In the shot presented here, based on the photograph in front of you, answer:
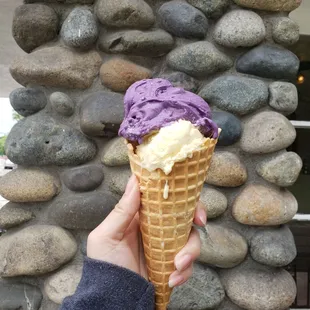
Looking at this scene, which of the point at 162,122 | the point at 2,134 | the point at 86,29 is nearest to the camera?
the point at 162,122

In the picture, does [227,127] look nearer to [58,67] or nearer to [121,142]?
[121,142]

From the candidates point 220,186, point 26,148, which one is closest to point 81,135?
point 26,148

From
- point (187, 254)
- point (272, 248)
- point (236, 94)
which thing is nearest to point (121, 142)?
point (236, 94)

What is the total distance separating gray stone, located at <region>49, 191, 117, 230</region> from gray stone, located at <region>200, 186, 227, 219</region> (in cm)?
35

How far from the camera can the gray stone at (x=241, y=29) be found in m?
1.65

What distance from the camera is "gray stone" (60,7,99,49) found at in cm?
162

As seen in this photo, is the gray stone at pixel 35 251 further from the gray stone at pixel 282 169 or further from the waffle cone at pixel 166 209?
the gray stone at pixel 282 169

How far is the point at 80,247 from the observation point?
1662 mm

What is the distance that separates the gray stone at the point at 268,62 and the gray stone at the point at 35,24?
2.50ft

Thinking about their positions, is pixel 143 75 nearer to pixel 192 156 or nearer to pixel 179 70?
pixel 179 70

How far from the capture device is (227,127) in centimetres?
163

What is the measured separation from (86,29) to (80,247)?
2.78 ft

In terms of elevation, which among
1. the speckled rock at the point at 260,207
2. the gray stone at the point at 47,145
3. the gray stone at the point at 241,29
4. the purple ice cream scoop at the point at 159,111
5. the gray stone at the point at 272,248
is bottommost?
the gray stone at the point at 272,248

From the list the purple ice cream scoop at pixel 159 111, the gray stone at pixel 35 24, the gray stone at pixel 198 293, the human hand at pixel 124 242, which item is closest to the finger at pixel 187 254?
the human hand at pixel 124 242
